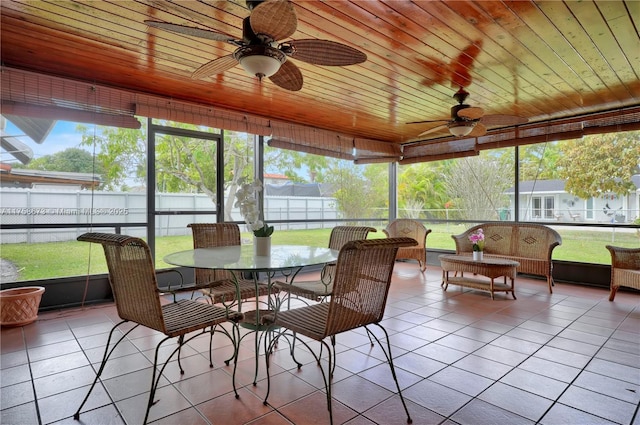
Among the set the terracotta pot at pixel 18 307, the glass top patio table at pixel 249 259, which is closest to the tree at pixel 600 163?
the glass top patio table at pixel 249 259

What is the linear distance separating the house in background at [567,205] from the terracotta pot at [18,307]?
21.2 feet

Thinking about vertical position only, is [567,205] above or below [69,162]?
below

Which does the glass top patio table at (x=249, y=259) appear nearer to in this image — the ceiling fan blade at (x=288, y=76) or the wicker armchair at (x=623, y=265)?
the ceiling fan blade at (x=288, y=76)

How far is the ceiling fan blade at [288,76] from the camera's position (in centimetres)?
234

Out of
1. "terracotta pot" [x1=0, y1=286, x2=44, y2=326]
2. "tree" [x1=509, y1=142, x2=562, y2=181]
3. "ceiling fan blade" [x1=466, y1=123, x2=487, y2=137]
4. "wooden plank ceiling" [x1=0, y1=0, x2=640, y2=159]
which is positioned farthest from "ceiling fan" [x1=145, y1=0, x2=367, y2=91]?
"tree" [x1=509, y1=142, x2=562, y2=181]

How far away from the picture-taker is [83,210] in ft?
12.6

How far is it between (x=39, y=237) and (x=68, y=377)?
82.7 inches

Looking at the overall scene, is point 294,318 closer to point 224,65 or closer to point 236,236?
point 236,236

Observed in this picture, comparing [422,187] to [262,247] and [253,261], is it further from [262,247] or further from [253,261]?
[253,261]

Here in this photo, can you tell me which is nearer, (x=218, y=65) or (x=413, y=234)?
(x=218, y=65)

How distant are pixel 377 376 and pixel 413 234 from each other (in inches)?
159

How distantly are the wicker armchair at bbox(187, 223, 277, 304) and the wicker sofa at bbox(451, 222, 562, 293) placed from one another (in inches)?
141

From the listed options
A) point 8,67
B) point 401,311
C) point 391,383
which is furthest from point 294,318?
point 8,67

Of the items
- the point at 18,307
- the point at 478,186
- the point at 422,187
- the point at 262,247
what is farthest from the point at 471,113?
the point at 18,307
